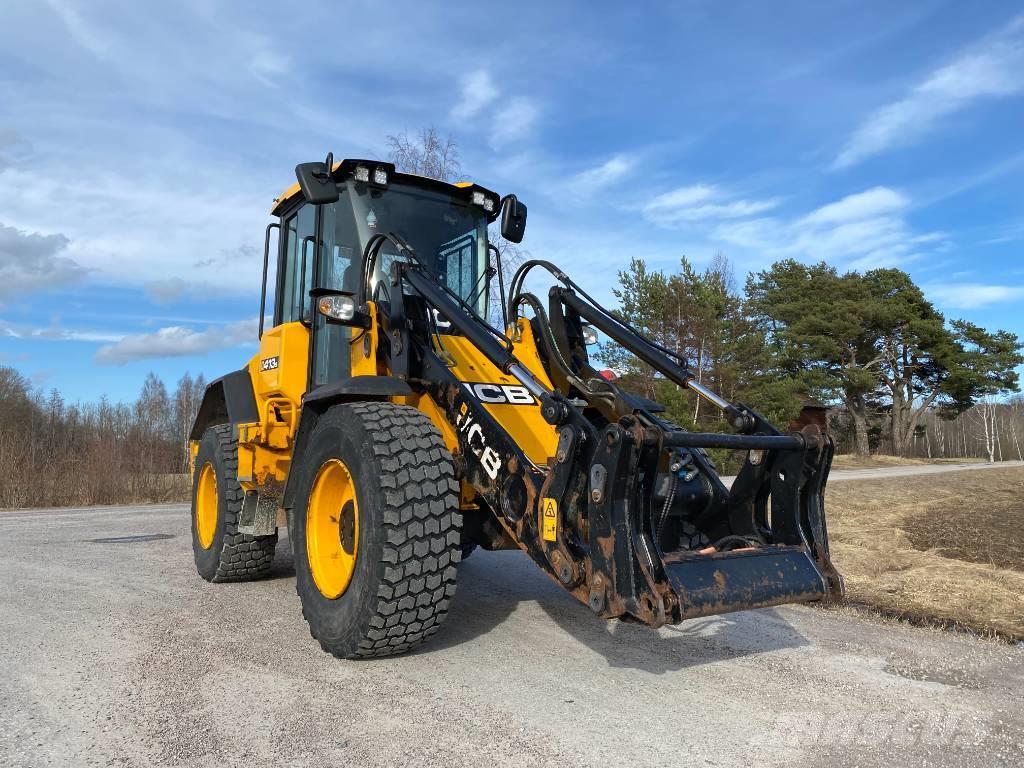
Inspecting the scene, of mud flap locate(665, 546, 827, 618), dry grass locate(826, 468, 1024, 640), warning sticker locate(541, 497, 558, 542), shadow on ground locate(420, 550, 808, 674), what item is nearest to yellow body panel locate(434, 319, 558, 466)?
warning sticker locate(541, 497, 558, 542)

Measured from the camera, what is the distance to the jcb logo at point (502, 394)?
4422mm

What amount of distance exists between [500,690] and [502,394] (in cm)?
172

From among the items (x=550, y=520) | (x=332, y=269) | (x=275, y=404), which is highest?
(x=332, y=269)

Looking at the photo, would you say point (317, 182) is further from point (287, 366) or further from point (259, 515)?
point (259, 515)

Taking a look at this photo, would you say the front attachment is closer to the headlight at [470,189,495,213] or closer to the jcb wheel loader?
the jcb wheel loader

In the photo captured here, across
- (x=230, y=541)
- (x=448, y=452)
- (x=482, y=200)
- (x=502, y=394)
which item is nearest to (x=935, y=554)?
(x=502, y=394)

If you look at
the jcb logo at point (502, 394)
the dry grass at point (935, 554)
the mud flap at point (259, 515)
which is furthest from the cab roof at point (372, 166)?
the dry grass at point (935, 554)

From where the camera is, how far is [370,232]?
4.95 meters

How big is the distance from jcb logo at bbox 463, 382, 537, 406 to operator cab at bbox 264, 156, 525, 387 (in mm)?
499

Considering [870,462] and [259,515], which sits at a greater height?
[259,515]

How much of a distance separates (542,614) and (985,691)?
2443 millimetres

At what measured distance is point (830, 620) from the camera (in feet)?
16.3

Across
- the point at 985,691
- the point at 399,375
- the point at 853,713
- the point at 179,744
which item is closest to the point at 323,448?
the point at 399,375

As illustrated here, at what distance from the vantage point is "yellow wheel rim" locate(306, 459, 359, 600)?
4.03m
